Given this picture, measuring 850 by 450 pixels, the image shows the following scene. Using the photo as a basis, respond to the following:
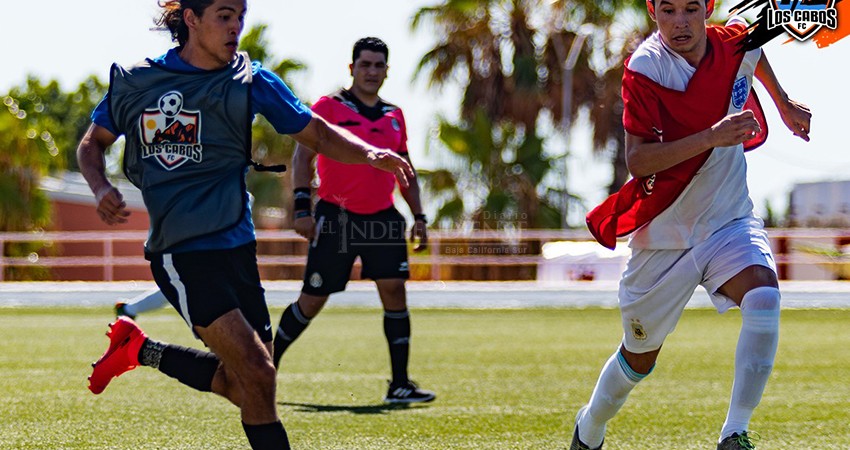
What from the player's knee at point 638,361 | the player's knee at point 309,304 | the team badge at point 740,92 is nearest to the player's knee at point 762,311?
the player's knee at point 638,361

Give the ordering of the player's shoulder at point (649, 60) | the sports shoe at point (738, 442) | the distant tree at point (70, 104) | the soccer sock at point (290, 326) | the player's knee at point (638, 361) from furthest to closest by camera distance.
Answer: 1. the distant tree at point (70, 104)
2. the soccer sock at point (290, 326)
3. the player's knee at point (638, 361)
4. the player's shoulder at point (649, 60)
5. the sports shoe at point (738, 442)

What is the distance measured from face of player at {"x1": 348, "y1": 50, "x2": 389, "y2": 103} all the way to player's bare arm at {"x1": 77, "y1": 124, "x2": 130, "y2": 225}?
10.2 ft

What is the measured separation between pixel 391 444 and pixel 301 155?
2408 mm

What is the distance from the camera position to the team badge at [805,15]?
5912 mm

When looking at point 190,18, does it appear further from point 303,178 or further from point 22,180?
point 22,180

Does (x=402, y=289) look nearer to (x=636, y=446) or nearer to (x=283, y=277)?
(x=636, y=446)

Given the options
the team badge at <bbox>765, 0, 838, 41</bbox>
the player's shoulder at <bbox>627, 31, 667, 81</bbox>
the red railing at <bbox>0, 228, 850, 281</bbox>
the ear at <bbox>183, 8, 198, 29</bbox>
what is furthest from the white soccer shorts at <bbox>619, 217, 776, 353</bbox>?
the red railing at <bbox>0, 228, 850, 281</bbox>

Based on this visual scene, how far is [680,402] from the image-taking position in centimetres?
741

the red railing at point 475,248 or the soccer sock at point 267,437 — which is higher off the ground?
the soccer sock at point 267,437

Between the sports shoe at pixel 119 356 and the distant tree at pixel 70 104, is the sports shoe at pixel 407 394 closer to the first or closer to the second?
the sports shoe at pixel 119 356

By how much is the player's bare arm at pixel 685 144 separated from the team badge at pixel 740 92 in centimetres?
37

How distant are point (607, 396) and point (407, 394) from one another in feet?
8.66

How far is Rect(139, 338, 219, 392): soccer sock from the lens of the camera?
16.2ft

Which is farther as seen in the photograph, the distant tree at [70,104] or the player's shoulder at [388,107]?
the distant tree at [70,104]
